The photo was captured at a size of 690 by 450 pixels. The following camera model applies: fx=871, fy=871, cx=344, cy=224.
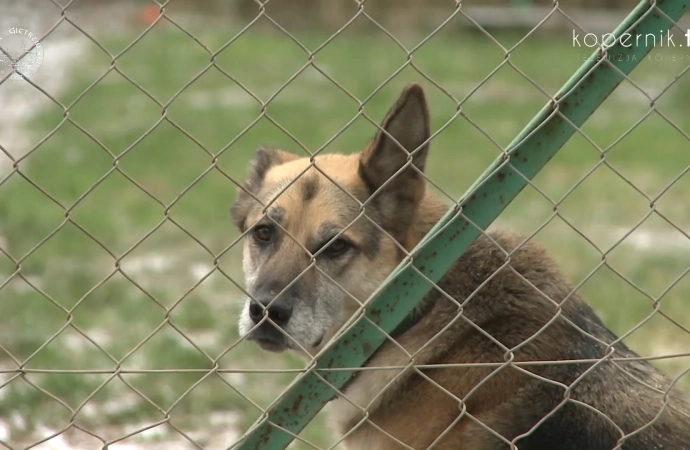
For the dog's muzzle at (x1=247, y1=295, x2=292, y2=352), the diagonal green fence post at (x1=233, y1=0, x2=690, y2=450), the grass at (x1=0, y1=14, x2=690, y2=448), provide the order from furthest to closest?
1. the grass at (x1=0, y1=14, x2=690, y2=448)
2. the dog's muzzle at (x1=247, y1=295, x2=292, y2=352)
3. the diagonal green fence post at (x1=233, y1=0, x2=690, y2=450)

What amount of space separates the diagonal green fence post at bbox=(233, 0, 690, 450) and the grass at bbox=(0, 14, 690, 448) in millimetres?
203

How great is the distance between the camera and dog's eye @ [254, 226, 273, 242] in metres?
3.56

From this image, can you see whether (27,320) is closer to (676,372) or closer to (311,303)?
(311,303)

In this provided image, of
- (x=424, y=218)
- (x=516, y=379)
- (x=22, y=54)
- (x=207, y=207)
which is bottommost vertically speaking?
(x=207, y=207)

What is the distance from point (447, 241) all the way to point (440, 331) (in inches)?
14.9

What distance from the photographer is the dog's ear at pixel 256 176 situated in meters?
3.86

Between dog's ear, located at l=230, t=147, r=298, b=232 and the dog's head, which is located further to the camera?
dog's ear, located at l=230, t=147, r=298, b=232

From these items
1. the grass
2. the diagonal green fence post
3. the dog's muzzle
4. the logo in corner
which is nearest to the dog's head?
the dog's muzzle

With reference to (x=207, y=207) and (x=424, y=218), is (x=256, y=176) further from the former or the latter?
(x=207, y=207)

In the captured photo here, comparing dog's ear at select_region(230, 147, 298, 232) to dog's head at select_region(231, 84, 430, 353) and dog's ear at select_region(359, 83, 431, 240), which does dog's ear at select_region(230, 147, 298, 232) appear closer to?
dog's head at select_region(231, 84, 430, 353)

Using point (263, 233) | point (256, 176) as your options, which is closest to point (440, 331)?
point (263, 233)

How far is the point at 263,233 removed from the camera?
3.59 m

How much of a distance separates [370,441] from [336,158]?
1253mm

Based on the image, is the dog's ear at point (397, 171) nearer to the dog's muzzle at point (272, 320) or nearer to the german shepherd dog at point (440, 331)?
the german shepherd dog at point (440, 331)
